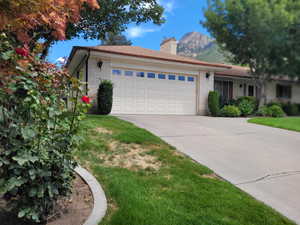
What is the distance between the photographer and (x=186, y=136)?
251 inches

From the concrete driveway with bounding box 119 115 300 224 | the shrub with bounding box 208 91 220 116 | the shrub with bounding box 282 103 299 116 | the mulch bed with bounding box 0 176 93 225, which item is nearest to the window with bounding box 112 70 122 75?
the concrete driveway with bounding box 119 115 300 224

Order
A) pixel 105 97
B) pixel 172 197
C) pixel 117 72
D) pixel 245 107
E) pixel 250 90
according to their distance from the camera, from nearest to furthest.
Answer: pixel 172 197, pixel 105 97, pixel 117 72, pixel 245 107, pixel 250 90

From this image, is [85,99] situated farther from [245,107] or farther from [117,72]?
[245,107]

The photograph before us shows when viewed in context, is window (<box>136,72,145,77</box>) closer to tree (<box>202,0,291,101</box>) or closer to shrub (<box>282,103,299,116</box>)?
tree (<box>202,0,291,101</box>)

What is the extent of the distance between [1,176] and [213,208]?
2.35 metres

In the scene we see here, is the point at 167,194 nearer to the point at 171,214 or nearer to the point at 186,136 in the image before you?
the point at 171,214

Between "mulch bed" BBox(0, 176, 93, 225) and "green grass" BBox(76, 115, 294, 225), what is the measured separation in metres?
0.26

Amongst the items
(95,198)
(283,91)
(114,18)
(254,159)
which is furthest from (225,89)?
(95,198)

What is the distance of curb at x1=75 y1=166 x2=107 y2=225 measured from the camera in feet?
7.81

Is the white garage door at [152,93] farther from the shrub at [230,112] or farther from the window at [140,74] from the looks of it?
the shrub at [230,112]

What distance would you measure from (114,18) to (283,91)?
16.9 meters

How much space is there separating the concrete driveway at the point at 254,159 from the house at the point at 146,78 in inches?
181

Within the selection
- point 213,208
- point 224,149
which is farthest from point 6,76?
point 224,149

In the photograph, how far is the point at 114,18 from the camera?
8.66m
